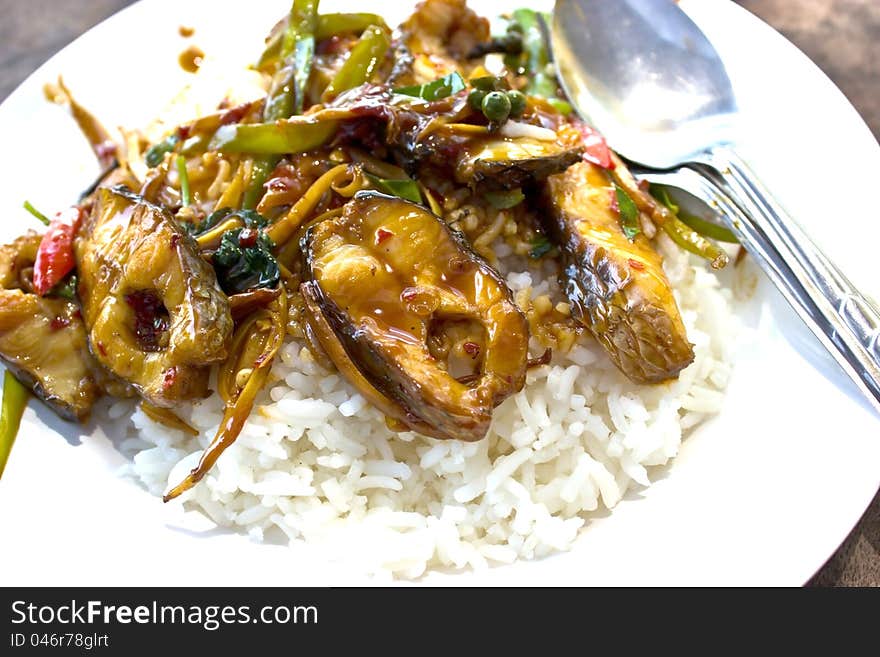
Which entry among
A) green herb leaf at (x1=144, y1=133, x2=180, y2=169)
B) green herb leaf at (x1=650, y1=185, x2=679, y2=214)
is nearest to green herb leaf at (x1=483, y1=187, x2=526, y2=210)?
green herb leaf at (x1=650, y1=185, x2=679, y2=214)

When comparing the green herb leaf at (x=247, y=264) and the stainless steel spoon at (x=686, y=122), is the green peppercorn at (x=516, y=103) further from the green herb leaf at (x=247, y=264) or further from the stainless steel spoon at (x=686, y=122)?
the green herb leaf at (x=247, y=264)

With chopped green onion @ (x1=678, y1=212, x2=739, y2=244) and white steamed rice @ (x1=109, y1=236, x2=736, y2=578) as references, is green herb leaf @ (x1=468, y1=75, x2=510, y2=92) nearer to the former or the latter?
white steamed rice @ (x1=109, y1=236, x2=736, y2=578)

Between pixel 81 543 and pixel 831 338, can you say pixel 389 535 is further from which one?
pixel 831 338

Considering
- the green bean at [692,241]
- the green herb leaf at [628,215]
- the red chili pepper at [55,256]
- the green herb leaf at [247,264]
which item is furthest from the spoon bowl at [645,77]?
the red chili pepper at [55,256]

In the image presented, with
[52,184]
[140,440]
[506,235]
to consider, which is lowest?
[140,440]

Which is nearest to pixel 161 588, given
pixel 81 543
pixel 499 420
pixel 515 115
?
pixel 81 543

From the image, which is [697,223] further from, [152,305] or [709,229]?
[152,305]
